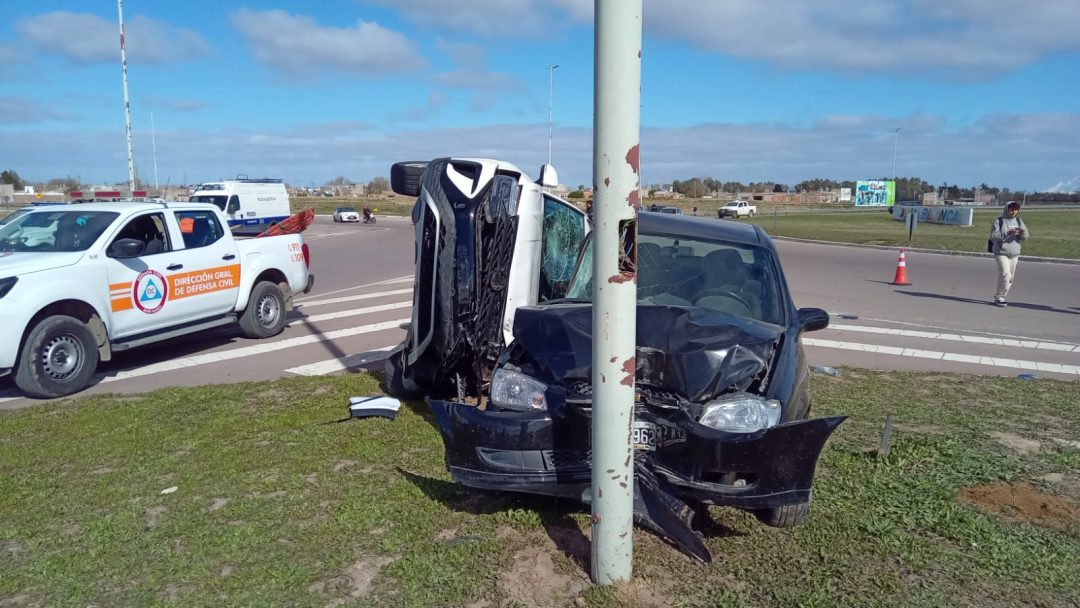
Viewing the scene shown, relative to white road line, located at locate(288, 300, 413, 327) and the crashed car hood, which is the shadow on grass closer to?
white road line, located at locate(288, 300, 413, 327)

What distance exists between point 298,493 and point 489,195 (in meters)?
2.88

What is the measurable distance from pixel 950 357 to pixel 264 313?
29.5 ft

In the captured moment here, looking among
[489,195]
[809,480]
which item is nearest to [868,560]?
[809,480]

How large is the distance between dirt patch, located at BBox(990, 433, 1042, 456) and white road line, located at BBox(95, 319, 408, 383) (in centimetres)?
803

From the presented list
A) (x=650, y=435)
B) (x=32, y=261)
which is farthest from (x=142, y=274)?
(x=650, y=435)

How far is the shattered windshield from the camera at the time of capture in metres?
5.56

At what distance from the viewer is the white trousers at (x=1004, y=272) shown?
45.6 feet

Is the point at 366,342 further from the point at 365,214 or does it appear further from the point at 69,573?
the point at 365,214

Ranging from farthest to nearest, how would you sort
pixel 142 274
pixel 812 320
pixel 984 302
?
pixel 984 302 < pixel 142 274 < pixel 812 320

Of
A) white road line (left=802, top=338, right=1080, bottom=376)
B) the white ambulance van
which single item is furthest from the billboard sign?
white road line (left=802, top=338, right=1080, bottom=376)

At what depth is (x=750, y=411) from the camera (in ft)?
13.6

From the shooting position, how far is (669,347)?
14.4 ft

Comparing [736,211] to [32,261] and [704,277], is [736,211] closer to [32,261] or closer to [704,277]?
[32,261]

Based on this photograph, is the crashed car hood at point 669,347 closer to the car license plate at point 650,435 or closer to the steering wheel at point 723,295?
the car license plate at point 650,435
